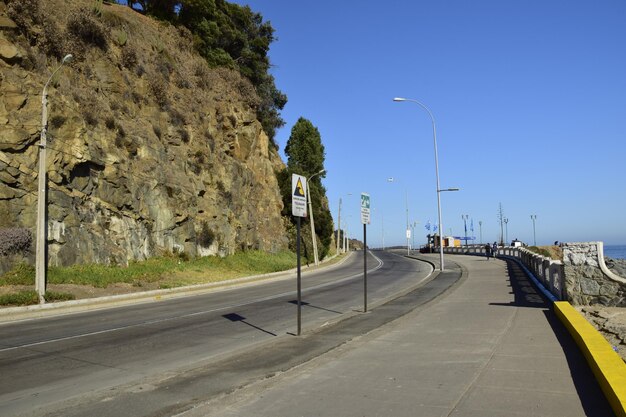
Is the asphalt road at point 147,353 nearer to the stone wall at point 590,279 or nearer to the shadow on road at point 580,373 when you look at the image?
the shadow on road at point 580,373

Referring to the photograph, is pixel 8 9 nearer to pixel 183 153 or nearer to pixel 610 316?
pixel 183 153

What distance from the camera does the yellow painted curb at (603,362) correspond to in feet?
16.2

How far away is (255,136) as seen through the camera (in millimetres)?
50062

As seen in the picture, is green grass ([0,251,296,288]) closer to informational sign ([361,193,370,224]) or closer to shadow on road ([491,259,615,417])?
informational sign ([361,193,370,224])

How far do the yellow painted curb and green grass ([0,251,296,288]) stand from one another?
65.7 feet

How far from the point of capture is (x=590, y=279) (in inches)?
487

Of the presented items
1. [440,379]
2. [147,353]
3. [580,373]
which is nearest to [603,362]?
[580,373]

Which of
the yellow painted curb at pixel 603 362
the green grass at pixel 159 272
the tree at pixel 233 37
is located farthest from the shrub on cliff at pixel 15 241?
the tree at pixel 233 37

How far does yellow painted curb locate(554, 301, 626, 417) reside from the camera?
4930 millimetres

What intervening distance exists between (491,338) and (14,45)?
26.3 meters

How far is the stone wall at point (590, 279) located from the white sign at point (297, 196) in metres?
6.88

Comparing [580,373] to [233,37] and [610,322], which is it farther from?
[233,37]

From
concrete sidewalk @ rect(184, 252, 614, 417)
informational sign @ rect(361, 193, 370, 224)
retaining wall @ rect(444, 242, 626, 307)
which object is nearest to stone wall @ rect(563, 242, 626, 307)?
retaining wall @ rect(444, 242, 626, 307)

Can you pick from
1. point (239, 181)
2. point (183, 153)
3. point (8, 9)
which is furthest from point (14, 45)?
point (239, 181)
